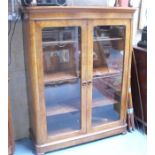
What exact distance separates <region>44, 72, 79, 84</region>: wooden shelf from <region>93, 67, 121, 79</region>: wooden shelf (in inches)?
9.1

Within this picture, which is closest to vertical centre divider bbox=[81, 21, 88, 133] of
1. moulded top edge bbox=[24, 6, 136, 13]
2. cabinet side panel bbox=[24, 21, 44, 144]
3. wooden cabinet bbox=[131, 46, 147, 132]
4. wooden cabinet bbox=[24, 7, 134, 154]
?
wooden cabinet bbox=[24, 7, 134, 154]

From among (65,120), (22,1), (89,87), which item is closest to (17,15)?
(22,1)

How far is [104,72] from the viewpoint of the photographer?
2.18m

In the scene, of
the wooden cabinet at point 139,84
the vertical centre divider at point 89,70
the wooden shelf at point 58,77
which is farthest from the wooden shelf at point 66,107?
the wooden cabinet at point 139,84

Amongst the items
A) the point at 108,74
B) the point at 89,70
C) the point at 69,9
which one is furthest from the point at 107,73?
the point at 69,9

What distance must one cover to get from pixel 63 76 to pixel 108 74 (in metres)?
0.50

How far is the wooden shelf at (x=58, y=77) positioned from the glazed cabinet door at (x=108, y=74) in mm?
173

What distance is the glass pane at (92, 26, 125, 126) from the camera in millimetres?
2098

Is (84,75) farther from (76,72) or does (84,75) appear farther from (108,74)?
(108,74)

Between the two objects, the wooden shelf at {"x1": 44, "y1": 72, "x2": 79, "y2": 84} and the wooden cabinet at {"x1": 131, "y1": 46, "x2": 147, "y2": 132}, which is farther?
the wooden cabinet at {"x1": 131, "y1": 46, "x2": 147, "y2": 132}

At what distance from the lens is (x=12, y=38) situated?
199cm

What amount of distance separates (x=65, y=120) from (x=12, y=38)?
99 centimetres

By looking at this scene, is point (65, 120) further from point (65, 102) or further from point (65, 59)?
point (65, 59)

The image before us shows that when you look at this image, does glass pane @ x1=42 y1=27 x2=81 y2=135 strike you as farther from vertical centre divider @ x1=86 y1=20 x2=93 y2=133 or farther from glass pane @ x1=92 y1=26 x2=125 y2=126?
glass pane @ x1=92 y1=26 x2=125 y2=126
